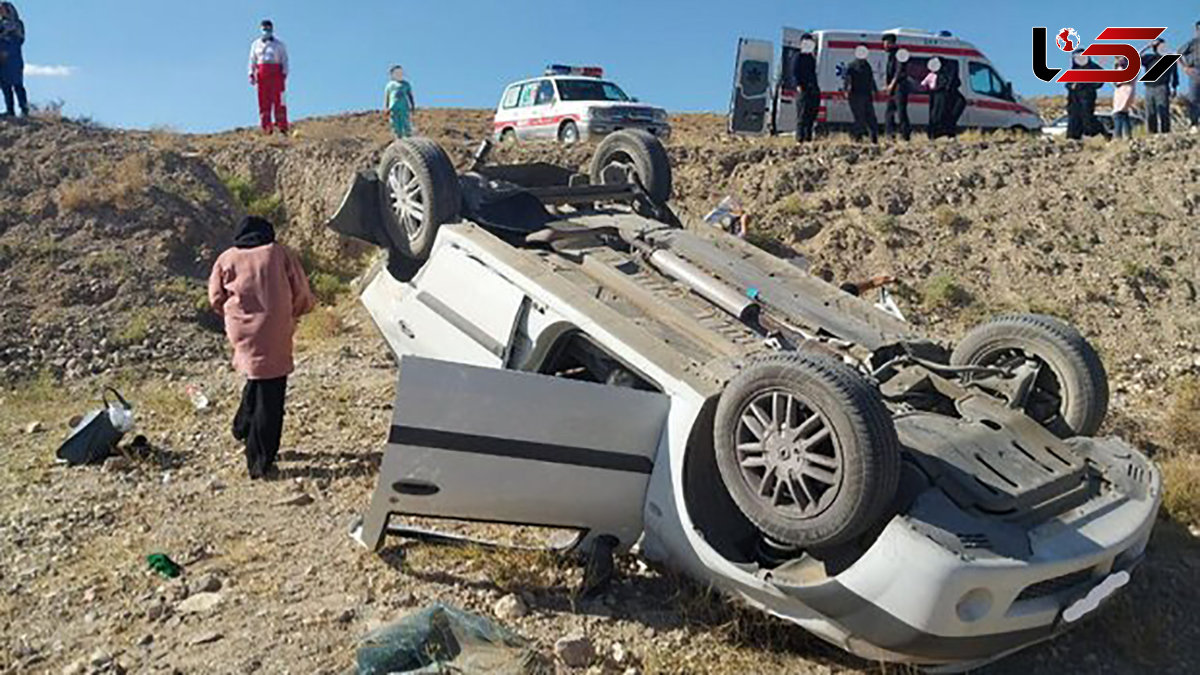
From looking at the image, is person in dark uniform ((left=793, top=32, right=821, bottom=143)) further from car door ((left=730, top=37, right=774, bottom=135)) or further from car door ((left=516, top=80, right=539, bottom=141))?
car door ((left=516, top=80, right=539, bottom=141))

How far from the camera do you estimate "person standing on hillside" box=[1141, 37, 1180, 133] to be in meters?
13.2

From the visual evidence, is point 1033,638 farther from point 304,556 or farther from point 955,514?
point 304,556

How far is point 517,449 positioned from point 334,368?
14.4ft

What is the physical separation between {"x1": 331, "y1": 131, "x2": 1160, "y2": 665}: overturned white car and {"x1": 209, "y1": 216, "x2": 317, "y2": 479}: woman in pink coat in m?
0.89

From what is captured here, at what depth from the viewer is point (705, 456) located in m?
3.70

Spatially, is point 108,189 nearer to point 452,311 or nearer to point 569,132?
point 569,132

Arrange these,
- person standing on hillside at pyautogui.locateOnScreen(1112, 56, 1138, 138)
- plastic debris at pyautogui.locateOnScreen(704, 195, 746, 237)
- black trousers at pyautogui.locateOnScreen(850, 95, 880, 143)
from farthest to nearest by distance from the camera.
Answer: black trousers at pyautogui.locateOnScreen(850, 95, 880, 143)
person standing on hillside at pyautogui.locateOnScreen(1112, 56, 1138, 138)
plastic debris at pyautogui.locateOnScreen(704, 195, 746, 237)

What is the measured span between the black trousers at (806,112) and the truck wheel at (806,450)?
11008 millimetres

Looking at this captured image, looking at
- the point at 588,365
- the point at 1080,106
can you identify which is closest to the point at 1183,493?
the point at 588,365

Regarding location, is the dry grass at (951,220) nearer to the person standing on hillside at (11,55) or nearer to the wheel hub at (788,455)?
the wheel hub at (788,455)

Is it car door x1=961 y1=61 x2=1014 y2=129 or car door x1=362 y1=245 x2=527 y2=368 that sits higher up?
car door x1=961 y1=61 x2=1014 y2=129

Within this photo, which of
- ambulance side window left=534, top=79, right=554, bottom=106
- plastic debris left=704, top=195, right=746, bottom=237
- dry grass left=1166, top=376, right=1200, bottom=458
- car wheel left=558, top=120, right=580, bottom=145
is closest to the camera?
dry grass left=1166, top=376, right=1200, bottom=458

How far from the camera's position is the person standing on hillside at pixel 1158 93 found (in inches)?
518

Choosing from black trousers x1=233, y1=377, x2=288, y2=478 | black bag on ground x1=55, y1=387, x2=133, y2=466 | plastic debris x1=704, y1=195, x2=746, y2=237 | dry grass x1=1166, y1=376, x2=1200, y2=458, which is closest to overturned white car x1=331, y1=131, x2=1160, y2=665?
black trousers x1=233, y1=377, x2=288, y2=478
